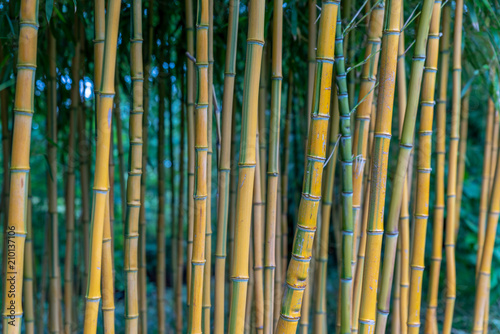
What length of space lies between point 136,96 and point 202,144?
0.16 meters

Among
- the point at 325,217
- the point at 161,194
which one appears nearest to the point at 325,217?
the point at 325,217

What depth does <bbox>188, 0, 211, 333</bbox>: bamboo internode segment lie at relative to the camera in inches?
24.8

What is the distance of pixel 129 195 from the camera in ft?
2.42

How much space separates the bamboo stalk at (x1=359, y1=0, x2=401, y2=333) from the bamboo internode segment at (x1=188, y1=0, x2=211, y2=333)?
0.27 meters

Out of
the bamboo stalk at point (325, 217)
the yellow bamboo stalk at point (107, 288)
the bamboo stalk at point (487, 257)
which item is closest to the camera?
the yellow bamboo stalk at point (107, 288)

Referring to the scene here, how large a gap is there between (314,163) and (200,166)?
0.19 meters

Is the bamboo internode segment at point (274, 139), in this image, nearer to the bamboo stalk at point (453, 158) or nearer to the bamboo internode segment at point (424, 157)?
the bamboo internode segment at point (424, 157)

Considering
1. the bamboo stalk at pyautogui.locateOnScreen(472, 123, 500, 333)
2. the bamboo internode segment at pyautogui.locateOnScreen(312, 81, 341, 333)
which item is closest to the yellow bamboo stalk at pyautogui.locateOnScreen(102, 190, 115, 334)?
the bamboo internode segment at pyautogui.locateOnScreen(312, 81, 341, 333)

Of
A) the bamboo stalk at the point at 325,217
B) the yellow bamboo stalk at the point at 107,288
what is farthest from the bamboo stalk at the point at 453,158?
the yellow bamboo stalk at the point at 107,288

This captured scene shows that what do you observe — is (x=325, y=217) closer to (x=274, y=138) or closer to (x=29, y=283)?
(x=274, y=138)

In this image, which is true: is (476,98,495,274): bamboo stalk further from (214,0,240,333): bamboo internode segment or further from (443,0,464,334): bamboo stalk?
(214,0,240,333): bamboo internode segment

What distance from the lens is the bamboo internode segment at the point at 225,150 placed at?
2.16 ft

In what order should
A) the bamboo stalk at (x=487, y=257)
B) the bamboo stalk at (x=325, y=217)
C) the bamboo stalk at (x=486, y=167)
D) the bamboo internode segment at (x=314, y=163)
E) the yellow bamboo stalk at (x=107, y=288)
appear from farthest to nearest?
the bamboo stalk at (x=486, y=167)
the bamboo stalk at (x=487, y=257)
the bamboo stalk at (x=325, y=217)
the yellow bamboo stalk at (x=107, y=288)
the bamboo internode segment at (x=314, y=163)

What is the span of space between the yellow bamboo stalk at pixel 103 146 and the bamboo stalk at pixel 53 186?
1.46 ft
